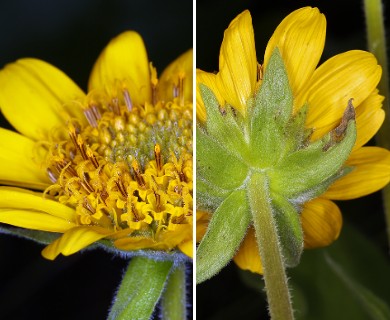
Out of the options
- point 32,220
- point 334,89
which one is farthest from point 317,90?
point 32,220

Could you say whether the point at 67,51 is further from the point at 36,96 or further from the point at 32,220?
the point at 32,220

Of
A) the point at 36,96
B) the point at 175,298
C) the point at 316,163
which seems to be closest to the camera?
the point at 316,163

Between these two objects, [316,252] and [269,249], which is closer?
[269,249]

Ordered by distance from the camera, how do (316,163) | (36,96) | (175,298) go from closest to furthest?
(316,163) → (175,298) → (36,96)

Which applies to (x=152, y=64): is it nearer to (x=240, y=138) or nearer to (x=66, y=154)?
(x=66, y=154)

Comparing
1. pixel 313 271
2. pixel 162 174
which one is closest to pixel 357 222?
pixel 313 271

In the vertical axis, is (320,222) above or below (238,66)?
below

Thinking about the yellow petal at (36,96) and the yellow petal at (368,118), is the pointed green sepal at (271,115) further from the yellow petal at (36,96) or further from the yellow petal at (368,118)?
the yellow petal at (36,96)
